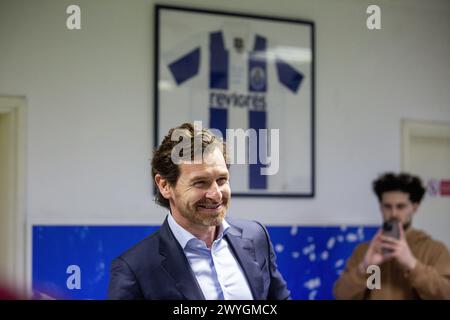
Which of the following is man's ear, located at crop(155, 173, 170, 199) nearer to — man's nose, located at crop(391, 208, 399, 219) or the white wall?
the white wall

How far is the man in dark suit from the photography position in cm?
148

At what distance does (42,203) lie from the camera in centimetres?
190

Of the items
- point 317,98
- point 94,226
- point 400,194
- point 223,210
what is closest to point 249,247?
point 223,210

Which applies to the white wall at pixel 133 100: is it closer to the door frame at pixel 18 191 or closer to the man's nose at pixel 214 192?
the door frame at pixel 18 191

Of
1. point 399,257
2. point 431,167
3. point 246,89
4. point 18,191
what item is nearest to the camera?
point 18,191

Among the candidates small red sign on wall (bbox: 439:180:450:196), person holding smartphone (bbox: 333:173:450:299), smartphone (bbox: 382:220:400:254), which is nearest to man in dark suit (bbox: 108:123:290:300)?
person holding smartphone (bbox: 333:173:450:299)

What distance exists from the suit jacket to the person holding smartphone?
750 millimetres

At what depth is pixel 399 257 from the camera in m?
2.25

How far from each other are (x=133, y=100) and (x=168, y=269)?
70cm

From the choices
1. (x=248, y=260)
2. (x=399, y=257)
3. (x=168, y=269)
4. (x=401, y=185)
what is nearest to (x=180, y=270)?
(x=168, y=269)

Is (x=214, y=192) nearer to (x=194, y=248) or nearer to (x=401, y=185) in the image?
(x=194, y=248)

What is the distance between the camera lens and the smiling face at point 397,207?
7.66 feet

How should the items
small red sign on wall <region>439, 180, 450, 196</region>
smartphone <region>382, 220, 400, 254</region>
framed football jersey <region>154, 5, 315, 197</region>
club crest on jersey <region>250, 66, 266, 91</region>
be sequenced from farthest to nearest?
small red sign on wall <region>439, 180, 450, 196</region> → smartphone <region>382, 220, 400, 254</region> → club crest on jersey <region>250, 66, 266, 91</region> → framed football jersey <region>154, 5, 315, 197</region>

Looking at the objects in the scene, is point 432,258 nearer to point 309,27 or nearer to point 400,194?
point 400,194
